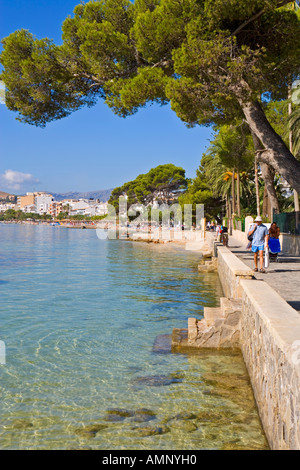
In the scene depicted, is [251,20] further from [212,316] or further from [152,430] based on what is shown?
[152,430]

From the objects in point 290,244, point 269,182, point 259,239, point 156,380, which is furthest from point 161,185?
point 156,380

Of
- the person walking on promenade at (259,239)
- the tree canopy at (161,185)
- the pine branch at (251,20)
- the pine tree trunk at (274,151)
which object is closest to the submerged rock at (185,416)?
the person walking on promenade at (259,239)

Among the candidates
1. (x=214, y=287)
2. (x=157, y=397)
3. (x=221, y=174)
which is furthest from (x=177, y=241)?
(x=157, y=397)

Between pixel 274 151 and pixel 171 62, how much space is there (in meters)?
5.18

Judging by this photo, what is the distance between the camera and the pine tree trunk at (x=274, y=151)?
13.3m

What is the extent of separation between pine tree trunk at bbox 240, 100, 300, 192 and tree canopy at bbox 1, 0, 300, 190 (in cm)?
3

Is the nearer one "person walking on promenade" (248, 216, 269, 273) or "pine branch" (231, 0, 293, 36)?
"person walking on promenade" (248, 216, 269, 273)

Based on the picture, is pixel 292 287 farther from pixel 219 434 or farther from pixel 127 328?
pixel 219 434

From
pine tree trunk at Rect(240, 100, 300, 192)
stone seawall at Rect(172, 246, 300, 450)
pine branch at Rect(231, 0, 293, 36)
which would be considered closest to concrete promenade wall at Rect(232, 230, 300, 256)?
pine tree trunk at Rect(240, 100, 300, 192)

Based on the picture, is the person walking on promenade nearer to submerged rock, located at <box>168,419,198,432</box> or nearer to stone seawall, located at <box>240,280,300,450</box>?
stone seawall, located at <box>240,280,300,450</box>

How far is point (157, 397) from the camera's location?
600 cm

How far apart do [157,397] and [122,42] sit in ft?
46.8

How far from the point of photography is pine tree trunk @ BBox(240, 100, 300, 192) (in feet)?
43.5

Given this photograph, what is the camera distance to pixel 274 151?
13.4 m
